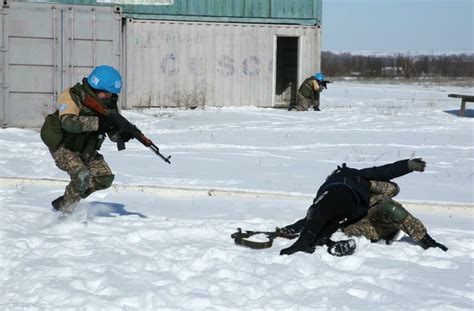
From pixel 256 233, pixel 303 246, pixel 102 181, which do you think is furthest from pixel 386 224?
pixel 102 181

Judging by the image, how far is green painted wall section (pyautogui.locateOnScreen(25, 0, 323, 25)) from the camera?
877 inches

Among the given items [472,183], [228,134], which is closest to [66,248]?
[472,183]

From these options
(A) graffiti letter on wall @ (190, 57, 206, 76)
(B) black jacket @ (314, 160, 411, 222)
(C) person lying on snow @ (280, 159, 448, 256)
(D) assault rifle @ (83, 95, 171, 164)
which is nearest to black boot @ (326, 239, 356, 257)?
(C) person lying on snow @ (280, 159, 448, 256)

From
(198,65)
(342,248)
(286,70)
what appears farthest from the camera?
(286,70)

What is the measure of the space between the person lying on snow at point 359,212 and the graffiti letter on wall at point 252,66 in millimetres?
16376

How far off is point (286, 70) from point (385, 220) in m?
20.6

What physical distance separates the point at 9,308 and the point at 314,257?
2527mm

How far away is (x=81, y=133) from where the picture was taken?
25.1 feet

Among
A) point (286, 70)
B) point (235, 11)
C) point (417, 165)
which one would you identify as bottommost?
point (417, 165)

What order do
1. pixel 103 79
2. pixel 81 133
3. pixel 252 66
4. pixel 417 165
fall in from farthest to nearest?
pixel 252 66, pixel 81 133, pixel 103 79, pixel 417 165

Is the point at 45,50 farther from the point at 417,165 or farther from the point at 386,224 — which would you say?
the point at 417,165

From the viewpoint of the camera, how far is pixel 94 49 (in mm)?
16859

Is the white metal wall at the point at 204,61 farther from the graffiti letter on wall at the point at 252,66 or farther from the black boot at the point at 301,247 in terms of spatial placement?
the black boot at the point at 301,247

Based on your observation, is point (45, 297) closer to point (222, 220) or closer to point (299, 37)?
point (222, 220)
